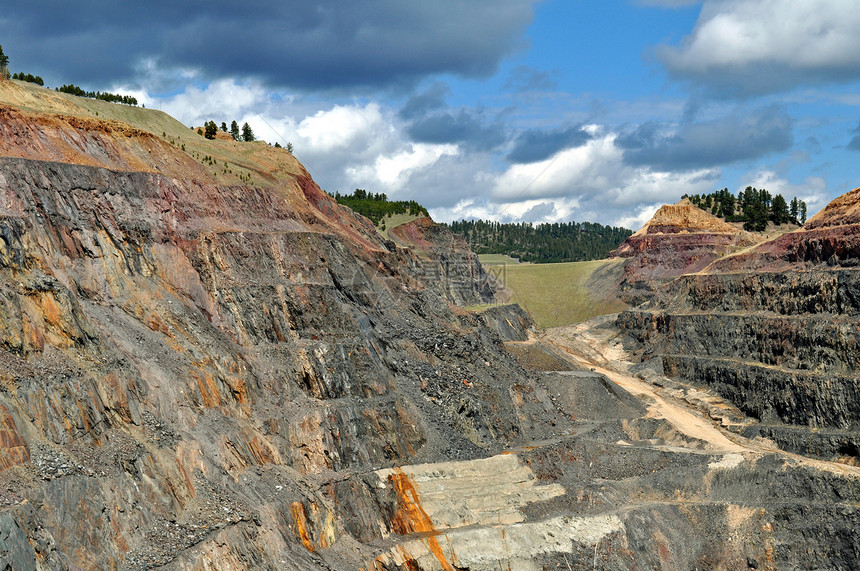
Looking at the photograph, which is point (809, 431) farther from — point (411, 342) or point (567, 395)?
point (411, 342)

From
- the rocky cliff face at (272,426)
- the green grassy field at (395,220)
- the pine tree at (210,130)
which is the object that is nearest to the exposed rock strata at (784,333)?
the rocky cliff face at (272,426)

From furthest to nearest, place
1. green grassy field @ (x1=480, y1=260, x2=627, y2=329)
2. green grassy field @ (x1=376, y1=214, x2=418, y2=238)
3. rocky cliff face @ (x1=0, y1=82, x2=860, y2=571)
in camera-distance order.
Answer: green grassy field @ (x1=480, y1=260, x2=627, y2=329), green grassy field @ (x1=376, y1=214, x2=418, y2=238), rocky cliff face @ (x1=0, y1=82, x2=860, y2=571)

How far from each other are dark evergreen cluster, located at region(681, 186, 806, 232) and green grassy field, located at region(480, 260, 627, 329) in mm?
23405

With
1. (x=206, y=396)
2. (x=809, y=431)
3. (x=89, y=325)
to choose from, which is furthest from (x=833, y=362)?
(x=89, y=325)

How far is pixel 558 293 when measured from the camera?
143 m

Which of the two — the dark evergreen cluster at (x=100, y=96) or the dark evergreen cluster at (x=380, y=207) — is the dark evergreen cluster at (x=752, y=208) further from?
the dark evergreen cluster at (x=100, y=96)

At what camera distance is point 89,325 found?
39688 millimetres

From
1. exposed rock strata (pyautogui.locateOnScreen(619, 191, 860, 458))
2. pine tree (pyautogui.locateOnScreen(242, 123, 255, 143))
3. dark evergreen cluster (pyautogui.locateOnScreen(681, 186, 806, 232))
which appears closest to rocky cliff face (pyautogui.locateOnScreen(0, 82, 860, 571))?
exposed rock strata (pyautogui.locateOnScreen(619, 191, 860, 458))

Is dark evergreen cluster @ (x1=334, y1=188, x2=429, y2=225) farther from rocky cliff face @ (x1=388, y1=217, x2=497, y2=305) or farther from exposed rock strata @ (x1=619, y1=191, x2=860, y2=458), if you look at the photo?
exposed rock strata @ (x1=619, y1=191, x2=860, y2=458)

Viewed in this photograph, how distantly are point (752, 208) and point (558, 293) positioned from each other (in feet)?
125

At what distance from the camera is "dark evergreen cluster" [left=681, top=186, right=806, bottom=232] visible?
142m

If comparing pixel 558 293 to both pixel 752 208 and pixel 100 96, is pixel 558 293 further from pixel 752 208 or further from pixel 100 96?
pixel 100 96

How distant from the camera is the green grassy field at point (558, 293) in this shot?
133 metres

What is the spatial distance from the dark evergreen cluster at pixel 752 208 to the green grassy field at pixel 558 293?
2340cm
